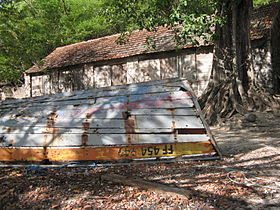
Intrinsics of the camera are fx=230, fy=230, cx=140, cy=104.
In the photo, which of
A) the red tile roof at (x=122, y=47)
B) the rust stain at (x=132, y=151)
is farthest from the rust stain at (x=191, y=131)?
the red tile roof at (x=122, y=47)

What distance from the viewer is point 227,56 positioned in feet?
29.5

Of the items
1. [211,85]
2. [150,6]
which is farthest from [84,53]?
[211,85]

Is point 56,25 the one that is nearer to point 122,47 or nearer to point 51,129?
point 122,47

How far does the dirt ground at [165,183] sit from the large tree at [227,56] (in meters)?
3.96

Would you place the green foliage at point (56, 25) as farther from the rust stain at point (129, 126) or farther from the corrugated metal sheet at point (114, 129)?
the rust stain at point (129, 126)

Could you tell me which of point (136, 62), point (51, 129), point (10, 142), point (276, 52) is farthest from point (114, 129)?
point (276, 52)

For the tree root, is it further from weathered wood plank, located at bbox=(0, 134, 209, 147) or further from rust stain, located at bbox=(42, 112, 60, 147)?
rust stain, located at bbox=(42, 112, 60, 147)

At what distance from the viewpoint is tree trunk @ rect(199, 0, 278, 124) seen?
8461 mm

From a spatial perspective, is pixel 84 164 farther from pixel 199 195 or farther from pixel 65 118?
pixel 199 195

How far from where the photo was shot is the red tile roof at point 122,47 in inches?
461

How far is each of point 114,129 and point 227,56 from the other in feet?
21.2

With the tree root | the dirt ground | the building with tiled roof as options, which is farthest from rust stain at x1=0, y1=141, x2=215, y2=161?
the building with tiled roof

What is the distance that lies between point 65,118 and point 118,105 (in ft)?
3.61

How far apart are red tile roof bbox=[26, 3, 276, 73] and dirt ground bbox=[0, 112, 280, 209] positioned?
7.44 m
